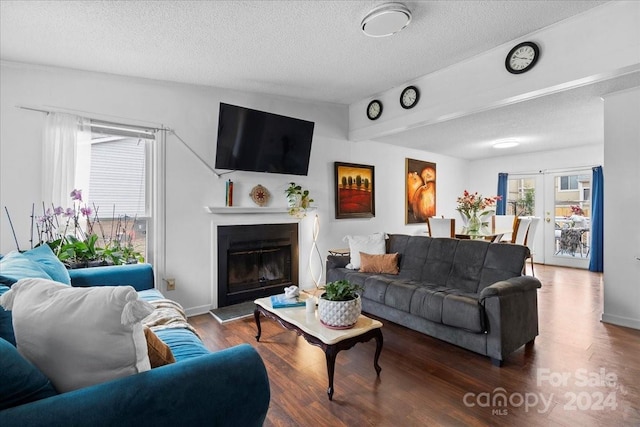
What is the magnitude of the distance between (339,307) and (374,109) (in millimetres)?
3060

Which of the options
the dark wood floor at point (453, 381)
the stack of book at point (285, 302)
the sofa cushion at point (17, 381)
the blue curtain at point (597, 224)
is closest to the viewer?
the sofa cushion at point (17, 381)

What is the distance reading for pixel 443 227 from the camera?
14.3 ft

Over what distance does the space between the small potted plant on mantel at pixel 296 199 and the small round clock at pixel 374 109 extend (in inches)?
53.6

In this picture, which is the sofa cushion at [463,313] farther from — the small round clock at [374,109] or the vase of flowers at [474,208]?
the small round clock at [374,109]

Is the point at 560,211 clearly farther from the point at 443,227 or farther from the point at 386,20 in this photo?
the point at 386,20

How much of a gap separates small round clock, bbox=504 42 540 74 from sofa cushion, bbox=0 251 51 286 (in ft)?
12.0

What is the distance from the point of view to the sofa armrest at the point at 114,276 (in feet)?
7.70

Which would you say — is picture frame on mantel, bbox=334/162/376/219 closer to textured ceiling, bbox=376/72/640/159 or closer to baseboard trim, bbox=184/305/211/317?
textured ceiling, bbox=376/72/640/159

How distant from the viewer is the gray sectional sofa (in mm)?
2320

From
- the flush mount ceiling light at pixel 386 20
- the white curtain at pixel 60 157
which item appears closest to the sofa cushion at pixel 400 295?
the flush mount ceiling light at pixel 386 20

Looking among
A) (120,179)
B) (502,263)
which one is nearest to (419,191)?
(502,263)

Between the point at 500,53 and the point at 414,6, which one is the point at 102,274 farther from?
the point at 500,53

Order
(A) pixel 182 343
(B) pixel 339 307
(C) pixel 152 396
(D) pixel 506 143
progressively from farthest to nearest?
(D) pixel 506 143, (B) pixel 339 307, (A) pixel 182 343, (C) pixel 152 396

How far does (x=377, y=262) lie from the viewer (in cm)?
352
